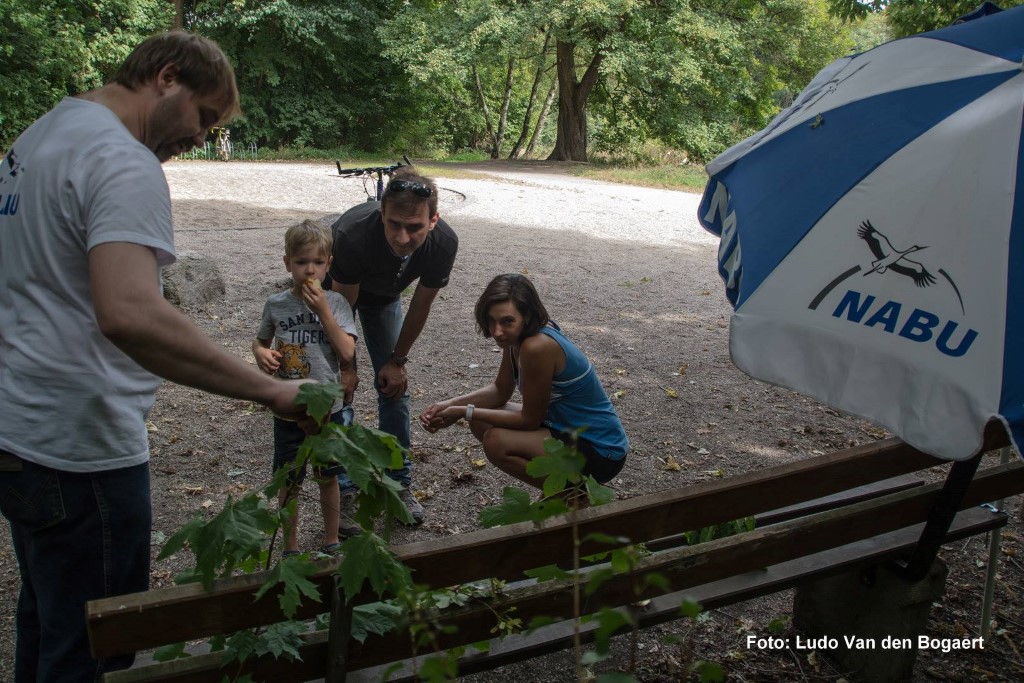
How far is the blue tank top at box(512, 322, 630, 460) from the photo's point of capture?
3.40 metres

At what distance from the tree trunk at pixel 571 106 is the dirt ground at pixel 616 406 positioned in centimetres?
1461

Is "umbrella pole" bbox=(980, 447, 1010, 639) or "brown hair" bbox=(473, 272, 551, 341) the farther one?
"brown hair" bbox=(473, 272, 551, 341)

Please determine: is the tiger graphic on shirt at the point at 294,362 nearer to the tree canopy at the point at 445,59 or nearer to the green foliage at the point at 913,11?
the green foliage at the point at 913,11

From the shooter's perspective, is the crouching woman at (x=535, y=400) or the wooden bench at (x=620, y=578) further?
the crouching woman at (x=535, y=400)

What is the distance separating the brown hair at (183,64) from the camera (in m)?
1.85

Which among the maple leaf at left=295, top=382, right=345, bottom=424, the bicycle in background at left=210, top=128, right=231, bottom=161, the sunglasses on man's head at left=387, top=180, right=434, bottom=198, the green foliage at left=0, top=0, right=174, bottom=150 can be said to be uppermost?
the green foliage at left=0, top=0, right=174, bottom=150

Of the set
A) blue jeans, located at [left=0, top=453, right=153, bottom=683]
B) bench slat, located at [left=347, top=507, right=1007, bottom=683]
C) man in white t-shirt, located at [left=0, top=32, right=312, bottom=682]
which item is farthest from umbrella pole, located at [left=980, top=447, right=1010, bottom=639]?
blue jeans, located at [left=0, top=453, right=153, bottom=683]

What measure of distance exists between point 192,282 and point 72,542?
580 cm

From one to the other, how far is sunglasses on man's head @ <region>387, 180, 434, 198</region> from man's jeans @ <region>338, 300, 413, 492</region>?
73 centimetres

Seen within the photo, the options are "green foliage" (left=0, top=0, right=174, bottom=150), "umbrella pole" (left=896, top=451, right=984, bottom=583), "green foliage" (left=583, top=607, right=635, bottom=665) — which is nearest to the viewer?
"green foliage" (left=583, top=607, right=635, bottom=665)

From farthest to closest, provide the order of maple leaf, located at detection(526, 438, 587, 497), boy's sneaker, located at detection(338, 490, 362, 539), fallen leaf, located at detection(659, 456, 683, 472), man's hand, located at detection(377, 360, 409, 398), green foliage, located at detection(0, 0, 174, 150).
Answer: green foliage, located at detection(0, 0, 174, 150), fallen leaf, located at detection(659, 456, 683, 472), man's hand, located at detection(377, 360, 409, 398), boy's sneaker, located at detection(338, 490, 362, 539), maple leaf, located at detection(526, 438, 587, 497)

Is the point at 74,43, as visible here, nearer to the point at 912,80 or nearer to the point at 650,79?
the point at 650,79

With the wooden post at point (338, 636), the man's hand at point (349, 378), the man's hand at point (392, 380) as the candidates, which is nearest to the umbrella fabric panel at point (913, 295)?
the wooden post at point (338, 636)

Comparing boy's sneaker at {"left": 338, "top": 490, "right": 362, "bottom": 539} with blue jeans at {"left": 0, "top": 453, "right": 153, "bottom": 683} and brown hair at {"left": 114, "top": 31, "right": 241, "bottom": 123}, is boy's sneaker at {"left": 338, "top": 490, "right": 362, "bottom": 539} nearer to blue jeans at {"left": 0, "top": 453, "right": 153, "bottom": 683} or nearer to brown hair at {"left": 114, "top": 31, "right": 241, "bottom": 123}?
blue jeans at {"left": 0, "top": 453, "right": 153, "bottom": 683}
